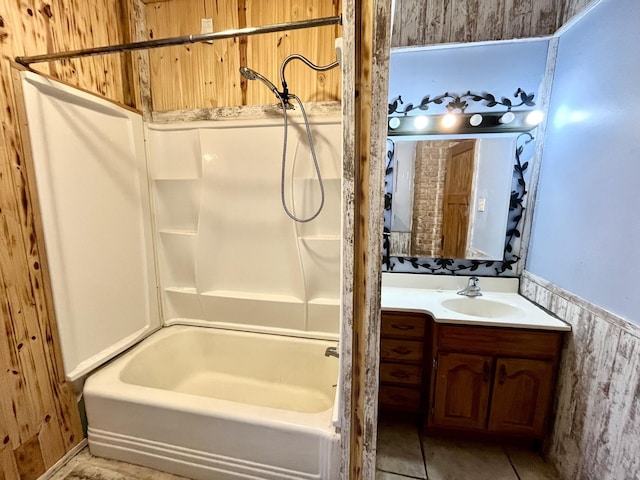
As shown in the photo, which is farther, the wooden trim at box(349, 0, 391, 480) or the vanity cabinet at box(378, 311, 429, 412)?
the vanity cabinet at box(378, 311, 429, 412)

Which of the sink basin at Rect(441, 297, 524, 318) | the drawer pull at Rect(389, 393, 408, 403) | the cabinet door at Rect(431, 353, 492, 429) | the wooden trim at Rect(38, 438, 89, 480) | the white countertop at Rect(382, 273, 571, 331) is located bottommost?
the wooden trim at Rect(38, 438, 89, 480)

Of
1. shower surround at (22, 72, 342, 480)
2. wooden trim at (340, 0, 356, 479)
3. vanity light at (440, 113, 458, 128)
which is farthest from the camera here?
vanity light at (440, 113, 458, 128)

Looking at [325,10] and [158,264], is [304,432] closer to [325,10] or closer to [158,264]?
[158,264]

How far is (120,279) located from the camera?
1.74 metres

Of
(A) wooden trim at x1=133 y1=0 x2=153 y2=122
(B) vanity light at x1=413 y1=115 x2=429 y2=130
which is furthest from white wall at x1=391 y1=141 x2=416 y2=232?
(A) wooden trim at x1=133 y1=0 x2=153 y2=122

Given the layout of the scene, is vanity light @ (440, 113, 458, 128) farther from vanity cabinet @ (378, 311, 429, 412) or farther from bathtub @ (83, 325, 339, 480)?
bathtub @ (83, 325, 339, 480)

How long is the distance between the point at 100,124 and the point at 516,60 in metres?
2.52

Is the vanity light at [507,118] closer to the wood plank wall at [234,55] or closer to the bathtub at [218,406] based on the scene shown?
the wood plank wall at [234,55]

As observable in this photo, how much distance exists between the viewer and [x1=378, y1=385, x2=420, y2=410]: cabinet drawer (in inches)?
71.4

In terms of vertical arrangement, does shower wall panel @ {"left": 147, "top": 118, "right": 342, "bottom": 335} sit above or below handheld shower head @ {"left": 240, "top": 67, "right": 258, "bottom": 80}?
below

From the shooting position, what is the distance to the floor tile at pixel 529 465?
1.53 meters

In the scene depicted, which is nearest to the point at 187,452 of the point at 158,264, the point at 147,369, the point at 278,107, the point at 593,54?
the point at 147,369

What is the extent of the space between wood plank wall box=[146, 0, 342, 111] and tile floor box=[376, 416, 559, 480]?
6.93ft

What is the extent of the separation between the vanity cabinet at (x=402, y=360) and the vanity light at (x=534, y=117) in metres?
1.40
